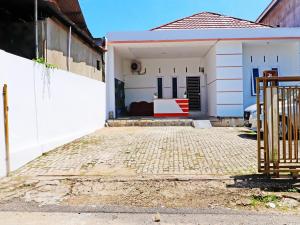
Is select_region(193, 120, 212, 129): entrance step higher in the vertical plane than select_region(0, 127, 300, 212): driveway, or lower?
higher

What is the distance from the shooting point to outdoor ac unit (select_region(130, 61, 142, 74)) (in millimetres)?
20453

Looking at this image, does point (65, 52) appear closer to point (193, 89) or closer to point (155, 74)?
point (155, 74)

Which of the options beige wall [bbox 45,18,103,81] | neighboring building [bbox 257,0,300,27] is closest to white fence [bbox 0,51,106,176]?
beige wall [bbox 45,18,103,81]

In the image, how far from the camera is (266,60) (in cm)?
1650

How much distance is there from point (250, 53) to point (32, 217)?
14767mm

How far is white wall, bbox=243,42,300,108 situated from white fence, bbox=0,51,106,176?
8600mm

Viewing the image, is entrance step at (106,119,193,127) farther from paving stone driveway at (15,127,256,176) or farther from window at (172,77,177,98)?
window at (172,77,177,98)

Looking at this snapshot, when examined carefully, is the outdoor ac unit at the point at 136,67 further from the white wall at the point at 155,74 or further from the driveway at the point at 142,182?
the driveway at the point at 142,182

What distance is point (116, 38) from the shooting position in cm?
1552

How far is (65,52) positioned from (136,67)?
9256mm

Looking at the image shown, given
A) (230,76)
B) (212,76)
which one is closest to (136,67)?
(212,76)

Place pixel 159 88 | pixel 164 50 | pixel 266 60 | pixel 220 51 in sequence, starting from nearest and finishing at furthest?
pixel 220 51
pixel 266 60
pixel 164 50
pixel 159 88

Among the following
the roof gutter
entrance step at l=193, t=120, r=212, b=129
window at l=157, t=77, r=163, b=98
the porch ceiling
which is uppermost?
the roof gutter

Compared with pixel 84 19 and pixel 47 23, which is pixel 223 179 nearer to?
pixel 47 23
